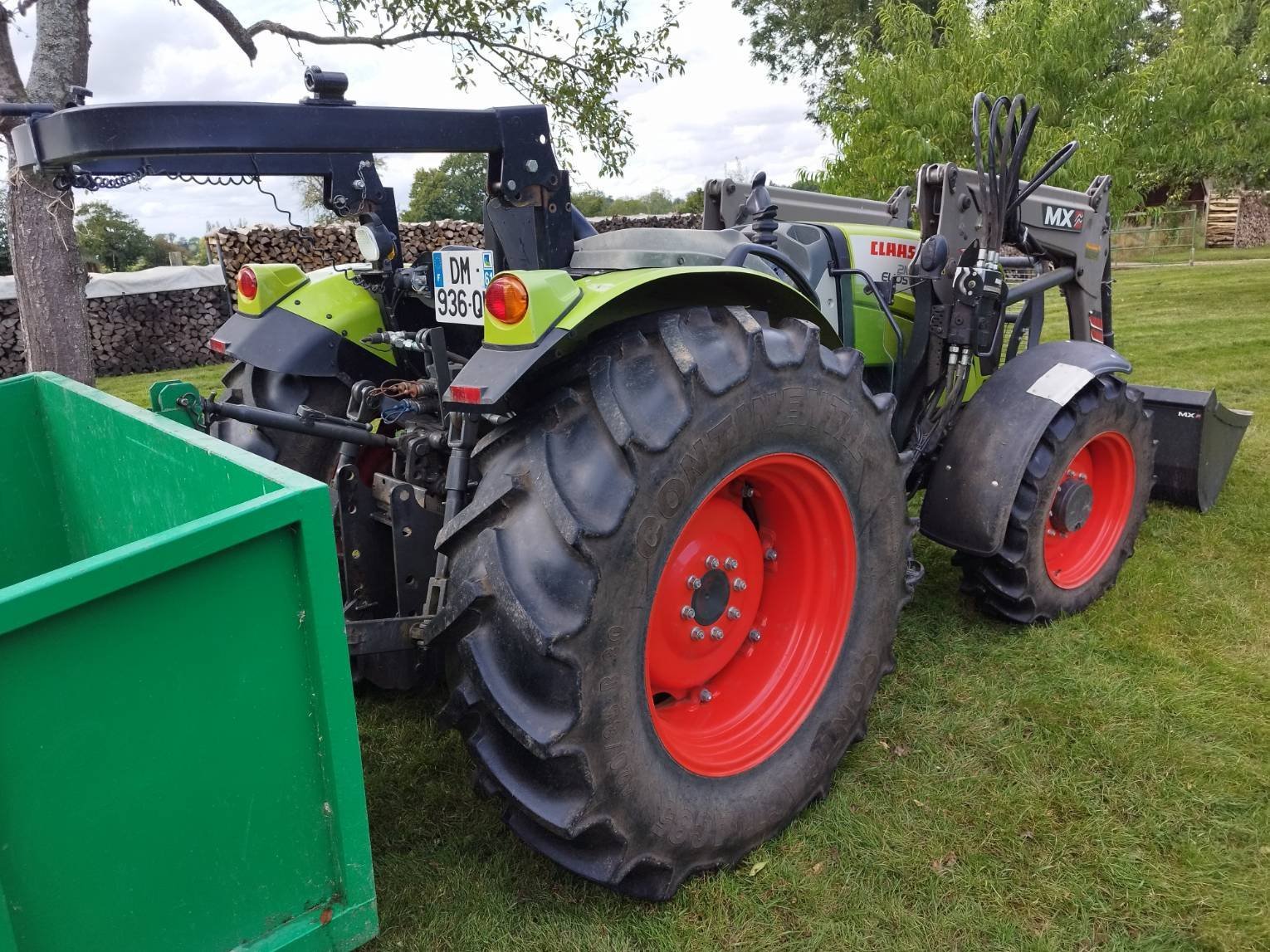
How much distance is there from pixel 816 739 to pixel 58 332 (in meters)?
4.94

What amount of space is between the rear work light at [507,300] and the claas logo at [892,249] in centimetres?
202

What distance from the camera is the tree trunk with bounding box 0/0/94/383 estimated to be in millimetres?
5172

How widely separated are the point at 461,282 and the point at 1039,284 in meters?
2.68

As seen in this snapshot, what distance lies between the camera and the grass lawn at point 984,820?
6.81ft

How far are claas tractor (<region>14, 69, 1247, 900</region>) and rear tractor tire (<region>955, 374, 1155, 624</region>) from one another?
12 millimetres

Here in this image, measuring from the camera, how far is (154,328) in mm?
11797

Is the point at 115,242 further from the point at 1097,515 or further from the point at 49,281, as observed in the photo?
the point at 1097,515

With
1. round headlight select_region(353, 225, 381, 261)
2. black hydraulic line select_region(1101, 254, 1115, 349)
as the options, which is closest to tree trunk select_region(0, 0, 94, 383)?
round headlight select_region(353, 225, 381, 261)

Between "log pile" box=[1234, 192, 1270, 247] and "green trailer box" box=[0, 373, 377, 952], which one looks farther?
"log pile" box=[1234, 192, 1270, 247]

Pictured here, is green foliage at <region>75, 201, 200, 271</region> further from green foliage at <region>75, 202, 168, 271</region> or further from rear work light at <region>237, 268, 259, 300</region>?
rear work light at <region>237, 268, 259, 300</region>

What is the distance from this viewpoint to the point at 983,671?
3131mm

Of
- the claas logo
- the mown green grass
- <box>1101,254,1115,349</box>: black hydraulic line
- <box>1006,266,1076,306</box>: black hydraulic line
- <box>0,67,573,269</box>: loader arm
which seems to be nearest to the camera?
<box>0,67,573,269</box>: loader arm

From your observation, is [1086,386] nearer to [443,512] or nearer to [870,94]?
[443,512]

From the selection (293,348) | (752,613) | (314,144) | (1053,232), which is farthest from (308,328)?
(1053,232)
